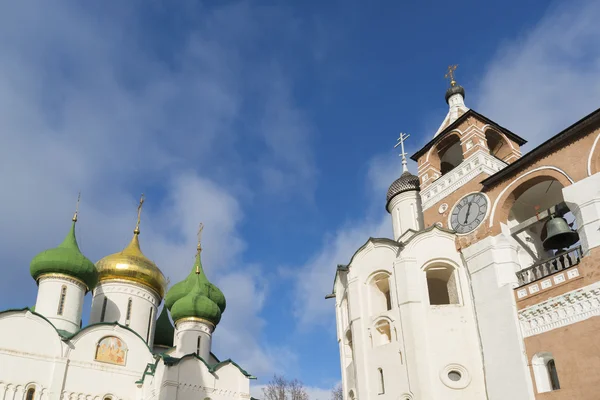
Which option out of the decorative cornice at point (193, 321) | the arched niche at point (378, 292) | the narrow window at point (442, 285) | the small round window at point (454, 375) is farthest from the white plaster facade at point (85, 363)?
the small round window at point (454, 375)

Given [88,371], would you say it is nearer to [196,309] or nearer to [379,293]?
[196,309]

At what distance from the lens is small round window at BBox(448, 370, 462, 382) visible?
1262 cm

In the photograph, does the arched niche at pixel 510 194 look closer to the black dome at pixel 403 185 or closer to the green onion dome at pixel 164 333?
the black dome at pixel 403 185

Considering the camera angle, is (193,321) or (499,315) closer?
(499,315)

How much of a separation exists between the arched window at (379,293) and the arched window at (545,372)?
4.07 meters

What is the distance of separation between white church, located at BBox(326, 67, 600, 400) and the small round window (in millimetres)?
28

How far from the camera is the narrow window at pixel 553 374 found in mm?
11078

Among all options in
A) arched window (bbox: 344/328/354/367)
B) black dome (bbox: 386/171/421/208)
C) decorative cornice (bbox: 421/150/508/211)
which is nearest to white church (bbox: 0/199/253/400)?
arched window (bbox: 344/328/354/367)

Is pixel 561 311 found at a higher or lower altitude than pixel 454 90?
lower

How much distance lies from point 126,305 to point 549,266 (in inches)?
621

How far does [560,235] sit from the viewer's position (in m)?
12.0

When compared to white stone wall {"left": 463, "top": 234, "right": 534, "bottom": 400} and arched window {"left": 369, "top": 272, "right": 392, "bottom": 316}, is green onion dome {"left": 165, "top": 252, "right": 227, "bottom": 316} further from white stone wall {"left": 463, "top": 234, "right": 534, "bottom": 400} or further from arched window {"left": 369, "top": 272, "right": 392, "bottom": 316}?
white stone wall {"left": 463, "top": 234, "right": 534, "bottom": 400}

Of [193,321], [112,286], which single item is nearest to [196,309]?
[193,321]

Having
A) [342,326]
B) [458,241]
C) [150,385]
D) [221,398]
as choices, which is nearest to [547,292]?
[458,241]
